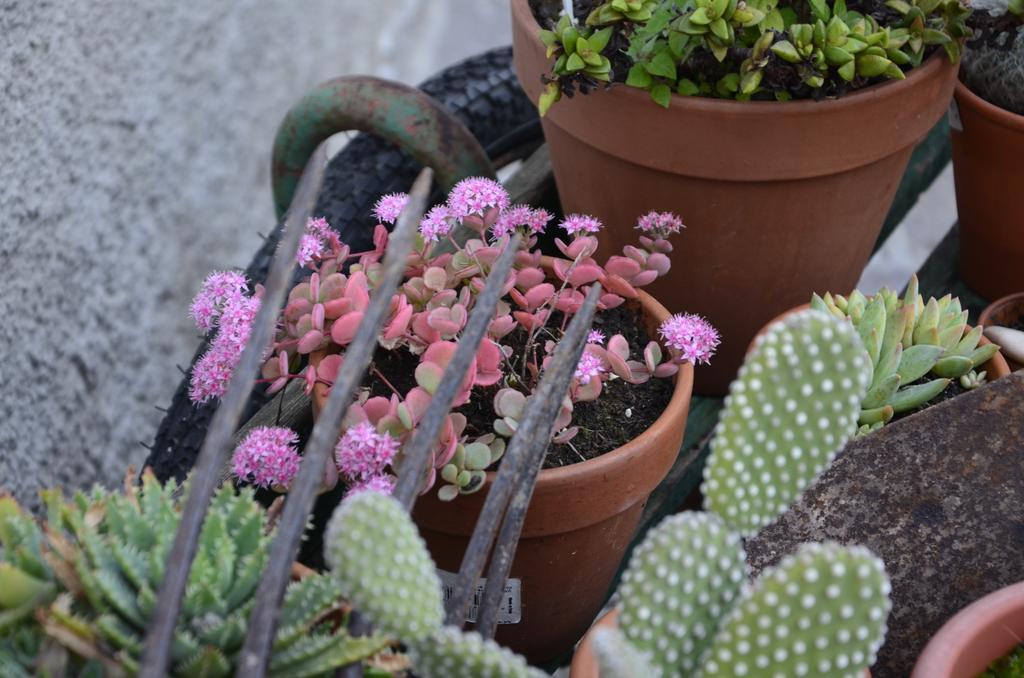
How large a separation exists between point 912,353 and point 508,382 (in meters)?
0.39

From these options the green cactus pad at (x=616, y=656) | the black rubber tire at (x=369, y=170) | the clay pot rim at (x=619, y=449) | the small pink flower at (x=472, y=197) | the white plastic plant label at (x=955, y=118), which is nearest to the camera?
the green cactus pad at (x=616, y=656)

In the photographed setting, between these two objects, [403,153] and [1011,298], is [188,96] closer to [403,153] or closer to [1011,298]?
[403,153]

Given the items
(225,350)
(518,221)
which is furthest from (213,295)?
(518,221)

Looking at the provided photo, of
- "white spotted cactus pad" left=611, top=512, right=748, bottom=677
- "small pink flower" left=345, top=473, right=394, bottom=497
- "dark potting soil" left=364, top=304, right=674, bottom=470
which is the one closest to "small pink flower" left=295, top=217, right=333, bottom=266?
"dark potting soil" left=364, top=304, right=674, bottom=470

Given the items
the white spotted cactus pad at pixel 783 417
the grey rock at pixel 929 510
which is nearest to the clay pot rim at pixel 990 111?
the grey rock at pixel 929 510

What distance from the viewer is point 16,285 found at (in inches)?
49.5

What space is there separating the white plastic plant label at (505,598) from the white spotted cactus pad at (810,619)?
0.32 metres

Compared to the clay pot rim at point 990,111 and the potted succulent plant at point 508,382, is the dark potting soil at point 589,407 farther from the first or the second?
the clay pot rim at point 990,111

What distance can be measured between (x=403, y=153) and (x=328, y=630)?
821mm

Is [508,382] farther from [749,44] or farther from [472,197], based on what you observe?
[749,44]

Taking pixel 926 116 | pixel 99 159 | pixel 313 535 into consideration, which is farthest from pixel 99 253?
pixel 926 116

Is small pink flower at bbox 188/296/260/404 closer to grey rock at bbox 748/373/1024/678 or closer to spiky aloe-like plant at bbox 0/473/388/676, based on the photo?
spiky aloe-like plant at bbox 0/473/388/676

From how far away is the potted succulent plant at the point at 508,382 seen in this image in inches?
31.7

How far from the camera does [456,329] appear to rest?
0.86m
